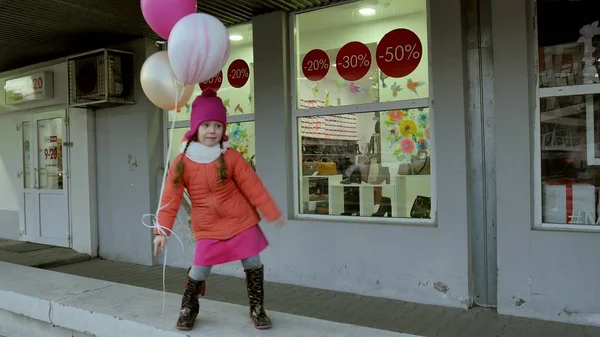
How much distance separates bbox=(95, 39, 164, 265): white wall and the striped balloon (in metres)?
4.01

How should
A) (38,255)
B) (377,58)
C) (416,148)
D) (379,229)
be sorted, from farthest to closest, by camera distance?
(38,255) < (377,58) < (416,148) < (379,229)

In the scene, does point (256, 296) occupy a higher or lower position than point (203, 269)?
lower

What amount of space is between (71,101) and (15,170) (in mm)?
2756

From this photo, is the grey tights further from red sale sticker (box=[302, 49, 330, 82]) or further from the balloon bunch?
red sale sticker (box=[302, 49, 330, 82])

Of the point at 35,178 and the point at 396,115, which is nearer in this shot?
the point at 396,115

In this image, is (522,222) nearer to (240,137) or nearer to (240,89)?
(240,137)

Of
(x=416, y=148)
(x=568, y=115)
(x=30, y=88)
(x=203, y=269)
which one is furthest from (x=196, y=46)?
(x=30, y=88)

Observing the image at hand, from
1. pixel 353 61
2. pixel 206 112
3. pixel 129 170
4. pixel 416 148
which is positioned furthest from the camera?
pixel 129 170

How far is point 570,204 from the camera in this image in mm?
4324

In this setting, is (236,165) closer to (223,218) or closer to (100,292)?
(223,218)

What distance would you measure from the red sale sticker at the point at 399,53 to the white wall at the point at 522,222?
0.85 meters

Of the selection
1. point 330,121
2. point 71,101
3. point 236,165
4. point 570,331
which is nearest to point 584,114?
point 570,331

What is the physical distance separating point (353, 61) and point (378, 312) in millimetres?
2632

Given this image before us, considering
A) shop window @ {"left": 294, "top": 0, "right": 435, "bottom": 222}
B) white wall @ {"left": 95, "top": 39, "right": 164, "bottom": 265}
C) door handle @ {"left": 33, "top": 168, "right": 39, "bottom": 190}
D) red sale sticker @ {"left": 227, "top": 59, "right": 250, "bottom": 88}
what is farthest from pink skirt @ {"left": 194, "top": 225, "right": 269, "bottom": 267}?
door handle @ {"left": 33, "top": 168, "right": 39, "bottom": 190}
